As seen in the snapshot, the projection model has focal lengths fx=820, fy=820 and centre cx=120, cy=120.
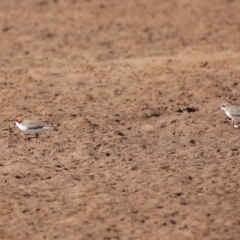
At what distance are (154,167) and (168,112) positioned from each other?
8.08 feet

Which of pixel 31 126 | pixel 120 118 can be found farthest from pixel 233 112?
pixel 31 126

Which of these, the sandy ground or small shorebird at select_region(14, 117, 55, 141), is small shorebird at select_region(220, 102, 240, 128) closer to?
the sandy ground

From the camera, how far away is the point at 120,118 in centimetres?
1313

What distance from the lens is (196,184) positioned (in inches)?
411

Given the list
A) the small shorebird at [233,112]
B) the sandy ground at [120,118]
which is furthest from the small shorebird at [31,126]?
the small shorebird at [233,112]

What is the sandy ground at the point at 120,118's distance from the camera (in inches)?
375

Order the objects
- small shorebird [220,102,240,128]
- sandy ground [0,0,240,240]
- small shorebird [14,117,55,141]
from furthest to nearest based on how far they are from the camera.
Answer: small shorebird [220,102,240,128]
small shorebird [14,117,55,141]
sandy ground [0,0,240,240]

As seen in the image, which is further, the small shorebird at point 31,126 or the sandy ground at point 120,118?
the small shorebird at point 31,126

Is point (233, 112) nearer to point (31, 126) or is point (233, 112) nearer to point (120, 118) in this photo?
point (120, 118)

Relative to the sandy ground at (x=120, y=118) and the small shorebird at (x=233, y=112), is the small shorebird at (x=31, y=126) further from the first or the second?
the small shorebird at (x=233, y=112)

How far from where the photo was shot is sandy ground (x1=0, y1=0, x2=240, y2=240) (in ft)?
31.3

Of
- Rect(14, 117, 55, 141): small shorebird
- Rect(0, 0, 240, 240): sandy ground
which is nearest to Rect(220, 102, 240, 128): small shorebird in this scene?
Rect(0, 0, 240, 240): sandy ground

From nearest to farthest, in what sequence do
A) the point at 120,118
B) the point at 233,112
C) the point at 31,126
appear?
the point at 31,126, the point at 233,112, the point at 120,118

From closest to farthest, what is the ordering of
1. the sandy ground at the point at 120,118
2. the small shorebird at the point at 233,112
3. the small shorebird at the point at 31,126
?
the sandy ground at the point at 120,118 → the small shorebird at the point at 31,126 → the small shorebird at the point at 233,112
